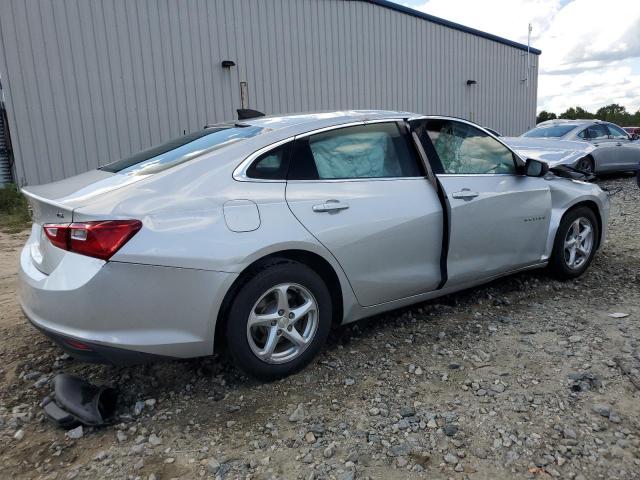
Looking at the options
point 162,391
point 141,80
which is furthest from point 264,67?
point 162,391

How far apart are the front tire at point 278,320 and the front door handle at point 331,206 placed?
13.9 inches

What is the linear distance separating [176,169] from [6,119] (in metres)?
8.76

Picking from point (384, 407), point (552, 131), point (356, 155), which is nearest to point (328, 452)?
point (384, 407)

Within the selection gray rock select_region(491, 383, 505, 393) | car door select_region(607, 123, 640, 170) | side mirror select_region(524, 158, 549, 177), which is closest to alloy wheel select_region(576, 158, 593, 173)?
car door select_region(607, 123, 640, 170)

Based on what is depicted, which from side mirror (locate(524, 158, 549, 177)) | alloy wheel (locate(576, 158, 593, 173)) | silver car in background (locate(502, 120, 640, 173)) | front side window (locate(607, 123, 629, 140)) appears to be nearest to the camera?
side mirror (locate(524, 158, 549, 177))

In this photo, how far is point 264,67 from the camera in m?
12.5

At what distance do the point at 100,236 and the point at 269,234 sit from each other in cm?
84

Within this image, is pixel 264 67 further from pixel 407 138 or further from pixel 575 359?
pixel 575 359

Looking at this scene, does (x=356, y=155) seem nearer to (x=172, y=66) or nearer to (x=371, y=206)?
(x=371, y=206)

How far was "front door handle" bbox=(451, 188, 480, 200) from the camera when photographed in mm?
3721

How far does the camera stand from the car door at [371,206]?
3168 millimetres

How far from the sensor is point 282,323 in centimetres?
301

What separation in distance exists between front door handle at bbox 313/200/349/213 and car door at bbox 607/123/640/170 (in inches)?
425

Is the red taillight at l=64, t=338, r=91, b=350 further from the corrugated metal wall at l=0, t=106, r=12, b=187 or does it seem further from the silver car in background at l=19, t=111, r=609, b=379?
the corrugated metal wall at l=0, t=106, r=12, b=187
